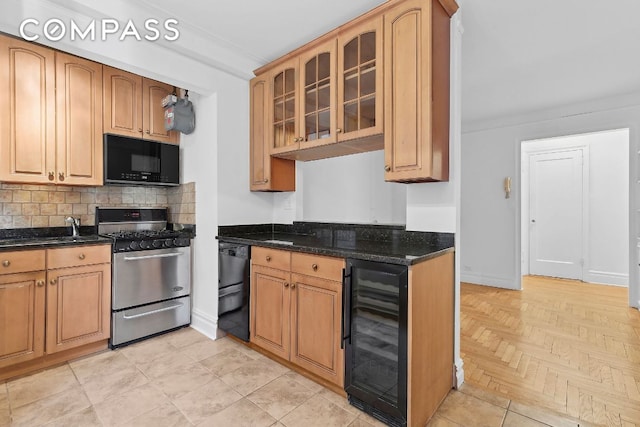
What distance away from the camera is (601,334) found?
295 centimetres

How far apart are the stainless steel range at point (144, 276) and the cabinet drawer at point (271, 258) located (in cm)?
92

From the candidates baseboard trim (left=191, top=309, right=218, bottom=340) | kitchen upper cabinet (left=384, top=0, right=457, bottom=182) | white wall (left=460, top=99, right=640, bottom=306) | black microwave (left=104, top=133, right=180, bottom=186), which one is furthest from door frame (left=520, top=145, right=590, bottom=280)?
black microwave (left=104, top=133, right=180, bottom=186)

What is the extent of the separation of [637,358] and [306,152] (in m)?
3.13

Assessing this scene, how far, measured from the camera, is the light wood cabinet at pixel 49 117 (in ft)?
7.45

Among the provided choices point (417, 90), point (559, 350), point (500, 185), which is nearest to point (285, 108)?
point (417, 90)

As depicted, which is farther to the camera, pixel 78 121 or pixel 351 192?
pixel 351 192

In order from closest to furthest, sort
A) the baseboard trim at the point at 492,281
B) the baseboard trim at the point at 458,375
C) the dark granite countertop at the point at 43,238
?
the baseboard trim at the point at 458,375
the dark granite countertop at the point at 43,238
the baseboard trim at the point at 492,281

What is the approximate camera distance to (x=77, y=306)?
2385 mm

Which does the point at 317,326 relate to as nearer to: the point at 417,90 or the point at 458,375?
the point at 458,375

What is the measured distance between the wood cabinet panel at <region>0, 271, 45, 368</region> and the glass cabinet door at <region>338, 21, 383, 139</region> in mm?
2429

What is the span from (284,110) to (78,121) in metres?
1.69

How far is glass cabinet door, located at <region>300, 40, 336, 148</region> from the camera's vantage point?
7.66 ft

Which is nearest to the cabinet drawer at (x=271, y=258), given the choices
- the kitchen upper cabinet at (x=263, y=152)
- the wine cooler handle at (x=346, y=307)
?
the wine cooler handle at (x=346, y=307)

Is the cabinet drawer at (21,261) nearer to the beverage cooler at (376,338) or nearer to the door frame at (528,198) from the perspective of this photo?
the beverage cooler at (376,338)
